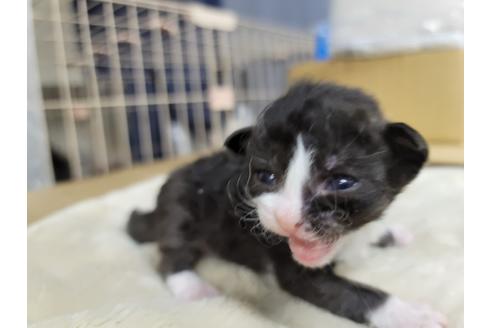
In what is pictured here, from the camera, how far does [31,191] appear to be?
1736 millimetres

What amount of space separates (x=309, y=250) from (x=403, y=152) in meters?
0.21

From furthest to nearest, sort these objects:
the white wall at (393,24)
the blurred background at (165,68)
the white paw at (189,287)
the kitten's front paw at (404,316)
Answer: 1. the blurred background at (165,68)
2. the white wall at (393,24)
3. the white paw at (189,287)
4. the kitten's front paw at (404,316)

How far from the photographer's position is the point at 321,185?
21.8 inches

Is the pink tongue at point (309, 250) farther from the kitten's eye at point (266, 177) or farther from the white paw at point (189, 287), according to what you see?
the white paw at point (189, 287)

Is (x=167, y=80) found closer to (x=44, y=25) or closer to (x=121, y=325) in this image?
(x=44, y=25)

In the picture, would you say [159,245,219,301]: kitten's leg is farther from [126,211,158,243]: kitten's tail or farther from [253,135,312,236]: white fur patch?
[253,135,312,236]: white fur patch

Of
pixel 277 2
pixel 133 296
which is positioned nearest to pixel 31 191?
pixel 133 296

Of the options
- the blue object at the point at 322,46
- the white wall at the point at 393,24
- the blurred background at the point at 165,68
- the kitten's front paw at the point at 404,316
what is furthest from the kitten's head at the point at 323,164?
the blue object at the point at 322,46

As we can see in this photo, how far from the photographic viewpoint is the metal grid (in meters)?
1.99

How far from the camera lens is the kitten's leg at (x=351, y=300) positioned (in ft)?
2.10

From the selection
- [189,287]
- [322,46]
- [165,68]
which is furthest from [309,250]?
[322,46]

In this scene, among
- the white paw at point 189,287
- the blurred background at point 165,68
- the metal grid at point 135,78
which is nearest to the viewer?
the white paw at point 189,287

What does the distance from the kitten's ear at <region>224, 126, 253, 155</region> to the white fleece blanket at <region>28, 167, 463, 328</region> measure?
0.81 feet

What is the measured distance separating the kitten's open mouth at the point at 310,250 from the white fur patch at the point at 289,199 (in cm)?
4
